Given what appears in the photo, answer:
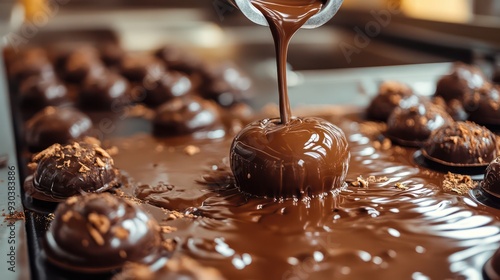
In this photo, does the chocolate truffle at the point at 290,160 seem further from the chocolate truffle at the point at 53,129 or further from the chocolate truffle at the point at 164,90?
the chocolate truffle at the point at 164,90

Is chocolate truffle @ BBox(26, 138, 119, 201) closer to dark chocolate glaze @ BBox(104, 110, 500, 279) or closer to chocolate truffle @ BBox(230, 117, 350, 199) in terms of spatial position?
dark chocolate glaze @ BBox(104, 110, 500, 279)

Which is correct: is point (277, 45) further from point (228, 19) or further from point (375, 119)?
point (228, 19)

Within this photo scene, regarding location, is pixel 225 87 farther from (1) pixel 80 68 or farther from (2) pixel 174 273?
(2) pixel 174 273

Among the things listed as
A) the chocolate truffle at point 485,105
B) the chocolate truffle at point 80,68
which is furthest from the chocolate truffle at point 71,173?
the chocolate truffle at point 485,105

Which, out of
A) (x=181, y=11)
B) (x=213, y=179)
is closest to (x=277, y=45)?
(x=213, y=179)

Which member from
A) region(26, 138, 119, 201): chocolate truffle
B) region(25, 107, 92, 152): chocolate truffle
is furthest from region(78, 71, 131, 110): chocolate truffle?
region(26, 138, 119, 201): chocolate truffle
